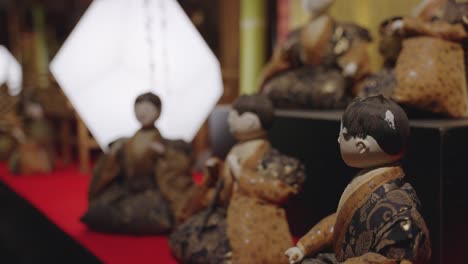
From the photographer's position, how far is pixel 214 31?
189 inches

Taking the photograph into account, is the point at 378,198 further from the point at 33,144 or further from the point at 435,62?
the point at 33,144

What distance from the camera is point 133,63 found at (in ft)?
7.24

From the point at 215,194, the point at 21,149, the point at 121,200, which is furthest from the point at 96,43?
the point at 21,149

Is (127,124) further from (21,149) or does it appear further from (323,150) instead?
(21,149)

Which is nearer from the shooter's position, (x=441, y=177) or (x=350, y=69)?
(x=441, y=177)

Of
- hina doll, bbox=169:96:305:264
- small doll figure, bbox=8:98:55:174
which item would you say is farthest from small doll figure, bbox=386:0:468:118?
small doll figure, bbox=8:98:55:174

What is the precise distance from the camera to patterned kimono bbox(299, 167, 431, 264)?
116 cm

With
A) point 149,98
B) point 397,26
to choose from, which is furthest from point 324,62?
point 149,98

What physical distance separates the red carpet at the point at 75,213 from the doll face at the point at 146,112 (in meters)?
0.52

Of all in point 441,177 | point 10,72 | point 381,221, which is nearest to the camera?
point 381,221

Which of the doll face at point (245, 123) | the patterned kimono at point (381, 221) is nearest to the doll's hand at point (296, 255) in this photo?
the patterned kimono at point (381, 221)

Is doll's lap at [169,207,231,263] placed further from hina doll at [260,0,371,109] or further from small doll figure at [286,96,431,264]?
hina doll at [260,0,371,109]

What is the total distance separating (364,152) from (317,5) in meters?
1.23

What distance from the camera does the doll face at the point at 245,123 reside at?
1.80m
